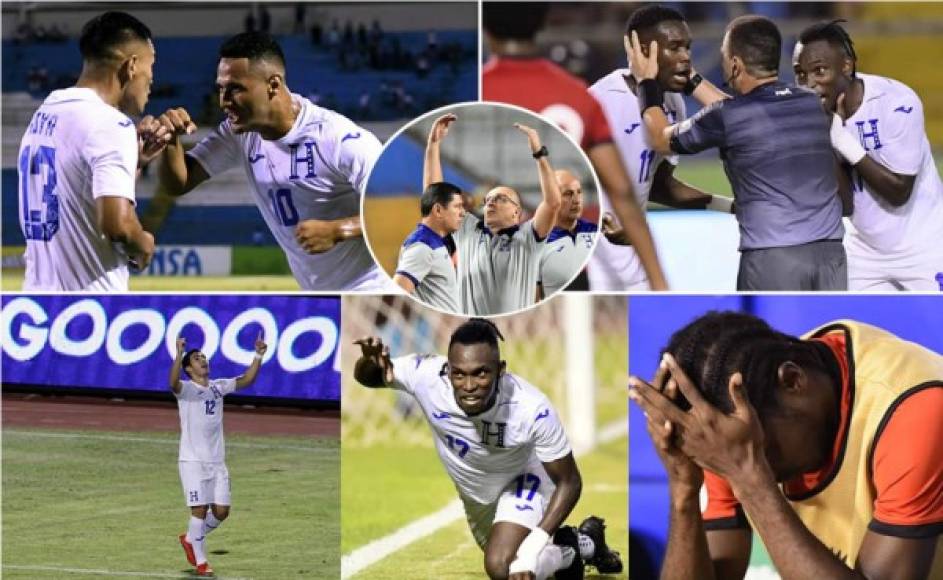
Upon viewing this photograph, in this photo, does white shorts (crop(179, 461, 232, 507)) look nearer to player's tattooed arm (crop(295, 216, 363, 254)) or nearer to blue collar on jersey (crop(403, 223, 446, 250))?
player's tattooed arm (crop(295, 216, 363, 254))

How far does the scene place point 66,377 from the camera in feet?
20.4

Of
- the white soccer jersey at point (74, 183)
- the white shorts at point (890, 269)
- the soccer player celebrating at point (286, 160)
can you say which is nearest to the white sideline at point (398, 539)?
the soccer player celebrating at point (286, 160)

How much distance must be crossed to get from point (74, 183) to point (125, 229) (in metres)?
0.26

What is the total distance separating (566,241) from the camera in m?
5.64

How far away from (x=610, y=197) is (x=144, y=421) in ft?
6.67

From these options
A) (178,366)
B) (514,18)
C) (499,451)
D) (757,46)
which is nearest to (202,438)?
(178,366)

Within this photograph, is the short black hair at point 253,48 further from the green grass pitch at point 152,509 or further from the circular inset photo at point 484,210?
the green grass pitch at point 152,509

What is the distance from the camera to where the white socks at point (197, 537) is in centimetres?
596

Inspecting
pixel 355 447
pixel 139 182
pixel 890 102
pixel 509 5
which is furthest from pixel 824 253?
pixel 139 182

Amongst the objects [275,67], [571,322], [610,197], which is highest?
[275,67]

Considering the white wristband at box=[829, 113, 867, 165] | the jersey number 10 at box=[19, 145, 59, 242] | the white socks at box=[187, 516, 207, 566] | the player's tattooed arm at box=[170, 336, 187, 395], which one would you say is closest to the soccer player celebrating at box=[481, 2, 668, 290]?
the white wristband at box=[829, 113, 867, 165]

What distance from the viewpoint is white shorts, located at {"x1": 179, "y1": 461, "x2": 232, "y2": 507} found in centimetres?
601

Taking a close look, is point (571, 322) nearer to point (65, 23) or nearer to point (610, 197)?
point (610, 197)

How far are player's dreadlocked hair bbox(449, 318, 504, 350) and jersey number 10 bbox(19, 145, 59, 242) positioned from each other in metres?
1.57
